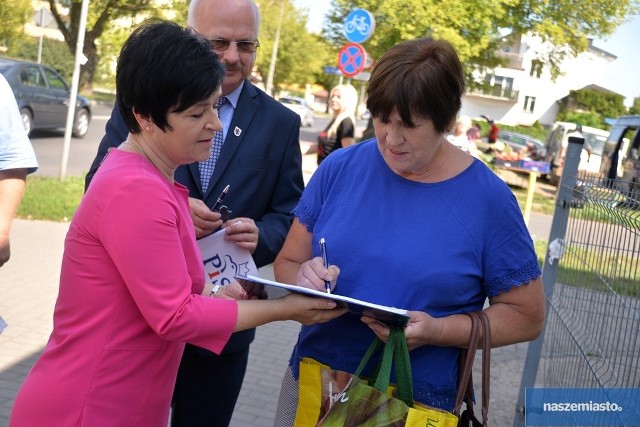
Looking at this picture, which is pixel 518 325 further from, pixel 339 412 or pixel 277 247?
pixel 277 247

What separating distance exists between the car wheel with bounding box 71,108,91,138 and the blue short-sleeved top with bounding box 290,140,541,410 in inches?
762

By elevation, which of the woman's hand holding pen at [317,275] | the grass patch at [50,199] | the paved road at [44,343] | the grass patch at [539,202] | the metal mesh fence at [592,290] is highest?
the woman's hand holding pen at [317,275]

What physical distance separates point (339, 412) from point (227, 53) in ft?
4.37

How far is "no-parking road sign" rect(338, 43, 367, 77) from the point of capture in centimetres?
1340

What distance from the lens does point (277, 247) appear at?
3.04 metres

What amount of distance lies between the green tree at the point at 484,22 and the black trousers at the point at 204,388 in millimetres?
19632

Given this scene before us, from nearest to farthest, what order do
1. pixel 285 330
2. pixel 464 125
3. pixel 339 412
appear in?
pixel 339 412 → pixel 285 330 → pixel 464 125

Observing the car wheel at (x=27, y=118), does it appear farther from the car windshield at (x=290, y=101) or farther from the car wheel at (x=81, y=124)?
the car windshield at (x=290, y=101)

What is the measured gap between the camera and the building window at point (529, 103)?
7588 cm

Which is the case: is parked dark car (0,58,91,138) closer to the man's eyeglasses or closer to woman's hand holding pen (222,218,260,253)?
the man's eyeglasses

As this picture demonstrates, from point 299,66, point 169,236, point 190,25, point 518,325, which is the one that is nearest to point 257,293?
point 169,236

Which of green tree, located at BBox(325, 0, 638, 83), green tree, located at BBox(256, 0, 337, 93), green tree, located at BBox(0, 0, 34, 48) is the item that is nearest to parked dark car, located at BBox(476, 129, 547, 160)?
green tree, located at BBox(325, 0, 638, 83)

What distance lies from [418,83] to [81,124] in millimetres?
20189

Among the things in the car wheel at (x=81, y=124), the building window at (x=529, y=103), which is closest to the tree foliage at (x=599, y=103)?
the building window at (x=529, y=103)
